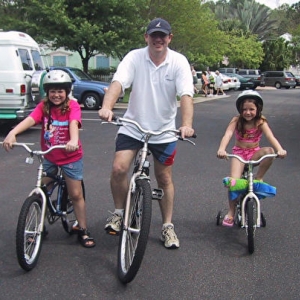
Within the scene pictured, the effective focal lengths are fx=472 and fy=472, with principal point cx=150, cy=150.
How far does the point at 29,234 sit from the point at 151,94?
5.17ft

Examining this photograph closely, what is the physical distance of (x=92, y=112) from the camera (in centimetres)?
1759

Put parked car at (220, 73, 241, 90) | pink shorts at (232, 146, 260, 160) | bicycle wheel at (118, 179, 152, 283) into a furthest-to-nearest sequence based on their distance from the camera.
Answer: parked car at (220, 73, 241, 90) → pink shorts at (232, 146, 260, 160) → bicycle wheel at (118, 179, 152, 283)

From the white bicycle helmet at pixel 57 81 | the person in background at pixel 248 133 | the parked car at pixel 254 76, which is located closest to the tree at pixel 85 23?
the person in background at pixel 248 133

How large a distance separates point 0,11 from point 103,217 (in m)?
21.2

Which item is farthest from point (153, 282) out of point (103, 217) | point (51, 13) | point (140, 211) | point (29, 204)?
point (51, 13)

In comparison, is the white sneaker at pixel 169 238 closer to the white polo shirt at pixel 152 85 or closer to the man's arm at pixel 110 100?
the white polo shirt at pixel 152 85

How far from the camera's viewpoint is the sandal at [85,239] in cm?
439

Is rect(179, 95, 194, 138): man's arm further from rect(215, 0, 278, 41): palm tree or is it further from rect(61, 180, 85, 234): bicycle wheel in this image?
rect(215, 0, 278, 41): palm tree

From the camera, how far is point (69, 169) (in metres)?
4.18

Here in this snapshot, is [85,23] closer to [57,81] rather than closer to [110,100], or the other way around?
[57,81]

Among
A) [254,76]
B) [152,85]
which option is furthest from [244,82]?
[152,85]

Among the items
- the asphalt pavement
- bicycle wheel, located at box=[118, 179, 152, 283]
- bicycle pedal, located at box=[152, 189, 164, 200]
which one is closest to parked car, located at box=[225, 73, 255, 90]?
the asphalt pavement

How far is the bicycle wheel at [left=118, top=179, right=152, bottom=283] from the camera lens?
11.4 feet

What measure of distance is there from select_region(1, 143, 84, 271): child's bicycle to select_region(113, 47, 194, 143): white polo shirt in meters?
0.78
